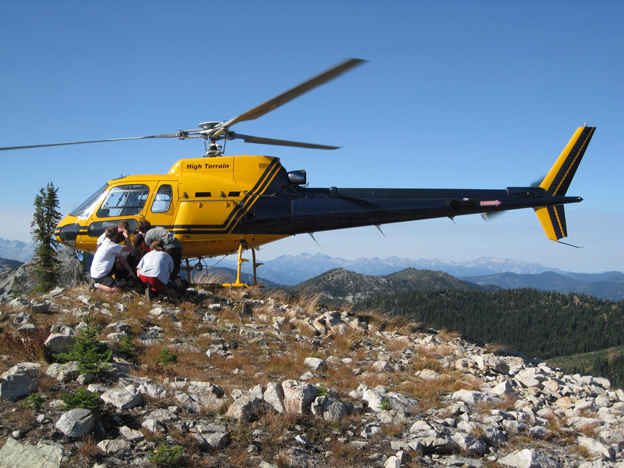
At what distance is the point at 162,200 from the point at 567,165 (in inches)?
530

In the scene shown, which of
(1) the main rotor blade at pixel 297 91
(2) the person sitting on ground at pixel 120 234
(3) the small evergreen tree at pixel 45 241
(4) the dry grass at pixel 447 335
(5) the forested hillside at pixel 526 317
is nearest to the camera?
(1) the main rotor blade at pixel 297 91

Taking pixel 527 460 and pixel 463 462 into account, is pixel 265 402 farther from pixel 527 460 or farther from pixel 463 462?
pixel 527 460

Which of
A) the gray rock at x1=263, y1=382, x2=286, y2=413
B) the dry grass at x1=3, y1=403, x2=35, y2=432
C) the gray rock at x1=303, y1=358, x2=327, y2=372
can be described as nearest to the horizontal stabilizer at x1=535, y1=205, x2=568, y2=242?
the gray rock at x1=303, y1=358, x2=327, y2=372

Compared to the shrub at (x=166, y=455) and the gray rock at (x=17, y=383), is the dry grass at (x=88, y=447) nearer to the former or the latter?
the shrub at (x=166, y=455)

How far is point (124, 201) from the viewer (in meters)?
13.1

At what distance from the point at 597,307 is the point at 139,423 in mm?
218241

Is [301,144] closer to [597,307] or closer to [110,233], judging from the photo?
[110,233]

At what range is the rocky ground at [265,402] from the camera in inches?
186

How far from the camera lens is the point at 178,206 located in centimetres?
1298

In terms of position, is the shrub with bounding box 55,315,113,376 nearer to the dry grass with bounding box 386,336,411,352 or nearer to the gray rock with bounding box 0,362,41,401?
the gray rock with bounding box 0,362,41,401

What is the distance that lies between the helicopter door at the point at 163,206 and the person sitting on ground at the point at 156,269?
7.05 feet

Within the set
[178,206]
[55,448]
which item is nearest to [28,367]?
[55,448]

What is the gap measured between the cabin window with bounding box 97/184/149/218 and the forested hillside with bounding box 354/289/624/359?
140848mm

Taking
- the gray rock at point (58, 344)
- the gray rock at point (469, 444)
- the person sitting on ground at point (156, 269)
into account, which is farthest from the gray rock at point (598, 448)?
the person sitting on ground at point (156, 269)
